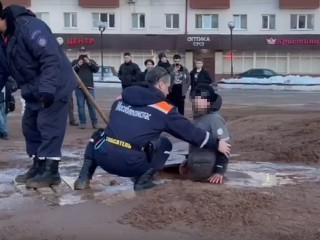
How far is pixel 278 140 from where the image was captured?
1138cm

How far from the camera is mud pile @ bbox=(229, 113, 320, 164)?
9961 mm

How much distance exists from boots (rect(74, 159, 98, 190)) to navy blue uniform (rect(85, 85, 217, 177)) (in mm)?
284

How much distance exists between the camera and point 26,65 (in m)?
7.26

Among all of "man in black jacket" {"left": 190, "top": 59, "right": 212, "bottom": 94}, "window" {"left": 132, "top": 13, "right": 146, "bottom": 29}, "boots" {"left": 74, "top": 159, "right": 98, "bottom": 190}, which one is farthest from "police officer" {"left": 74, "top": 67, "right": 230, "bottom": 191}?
"window" {"left": 132, "top": 13, "right": 146, "bottom": 29}

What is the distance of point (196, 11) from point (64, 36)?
10637 mm

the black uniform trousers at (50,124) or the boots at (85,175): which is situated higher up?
the black uniform trousers at (50,124)

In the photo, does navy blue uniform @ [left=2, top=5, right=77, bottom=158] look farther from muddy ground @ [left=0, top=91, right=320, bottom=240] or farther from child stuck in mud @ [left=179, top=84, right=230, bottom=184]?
child stuck in mud @ [left=179, top=84, right=230, bottom=184]

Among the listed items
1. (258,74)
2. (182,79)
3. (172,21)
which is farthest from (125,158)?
(172,21)

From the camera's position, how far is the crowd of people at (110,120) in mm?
6918

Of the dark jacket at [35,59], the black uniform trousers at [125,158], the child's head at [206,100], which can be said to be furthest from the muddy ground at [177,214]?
the dark jacket at [35,59]

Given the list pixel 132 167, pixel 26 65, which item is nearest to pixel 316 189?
pixel 132 167

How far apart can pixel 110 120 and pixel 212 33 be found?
5419 cm

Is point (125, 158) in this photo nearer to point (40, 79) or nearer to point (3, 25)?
point (40, 79)

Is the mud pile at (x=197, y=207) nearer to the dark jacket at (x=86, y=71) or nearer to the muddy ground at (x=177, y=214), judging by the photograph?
the muddy ground at (x=177, y=214)
